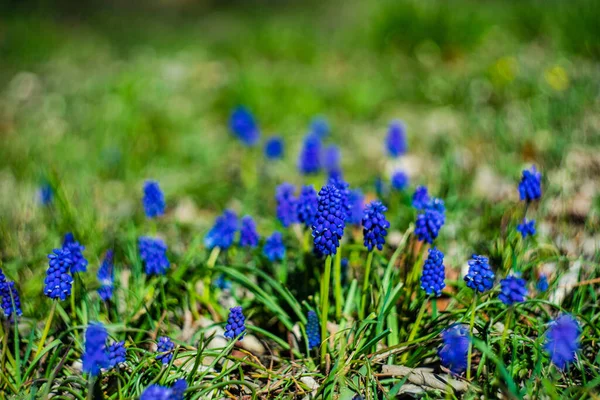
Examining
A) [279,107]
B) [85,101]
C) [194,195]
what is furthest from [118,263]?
[85,101]

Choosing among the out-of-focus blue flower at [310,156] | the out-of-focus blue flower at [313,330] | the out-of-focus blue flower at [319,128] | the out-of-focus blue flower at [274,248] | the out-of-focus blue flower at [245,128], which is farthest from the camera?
the out-of-focus blue flower at [319,128]

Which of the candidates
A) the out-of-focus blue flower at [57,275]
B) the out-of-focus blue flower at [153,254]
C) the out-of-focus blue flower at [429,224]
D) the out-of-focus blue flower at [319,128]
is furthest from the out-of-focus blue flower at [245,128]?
the out-of-focus blue flower at [57,275]

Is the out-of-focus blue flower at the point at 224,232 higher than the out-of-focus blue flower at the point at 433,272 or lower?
lower

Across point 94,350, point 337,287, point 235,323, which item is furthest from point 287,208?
point 94,350

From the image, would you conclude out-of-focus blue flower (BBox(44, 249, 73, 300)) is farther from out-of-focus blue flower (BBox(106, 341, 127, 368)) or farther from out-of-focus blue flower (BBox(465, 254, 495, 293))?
out-of-focus blue flower (BBox(465, 254, 495, 293))

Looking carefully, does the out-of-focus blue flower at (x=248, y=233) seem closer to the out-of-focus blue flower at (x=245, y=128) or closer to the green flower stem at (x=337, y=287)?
the green flower stem at (x=337, y=287)

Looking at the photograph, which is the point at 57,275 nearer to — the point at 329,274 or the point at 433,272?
the point at 329,274
